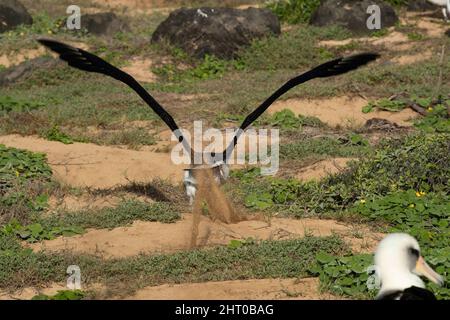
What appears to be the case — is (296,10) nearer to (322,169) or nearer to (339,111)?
(339,111)

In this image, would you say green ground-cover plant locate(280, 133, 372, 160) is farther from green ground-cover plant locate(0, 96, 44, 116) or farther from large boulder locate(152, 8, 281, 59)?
large boulder locate(152, 8, 281, 59)

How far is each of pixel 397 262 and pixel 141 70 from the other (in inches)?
378

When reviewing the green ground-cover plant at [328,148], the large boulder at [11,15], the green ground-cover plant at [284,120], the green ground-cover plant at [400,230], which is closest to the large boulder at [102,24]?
the large boulder at [11,15]

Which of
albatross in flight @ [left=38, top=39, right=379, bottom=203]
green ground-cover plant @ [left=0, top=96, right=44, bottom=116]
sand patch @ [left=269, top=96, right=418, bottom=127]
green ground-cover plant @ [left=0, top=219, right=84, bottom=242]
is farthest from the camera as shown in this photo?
green ground-cover plant @ [left=0, top=96, right=44, bottom=116]

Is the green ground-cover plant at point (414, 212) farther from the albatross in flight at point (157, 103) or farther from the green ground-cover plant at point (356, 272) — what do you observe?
the albatross in flight at point (157, 103)

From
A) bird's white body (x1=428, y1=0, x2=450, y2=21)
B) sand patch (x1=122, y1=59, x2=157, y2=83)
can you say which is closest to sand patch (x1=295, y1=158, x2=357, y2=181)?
sand patch (x1=122, y1=59, x2=157, y2=83)

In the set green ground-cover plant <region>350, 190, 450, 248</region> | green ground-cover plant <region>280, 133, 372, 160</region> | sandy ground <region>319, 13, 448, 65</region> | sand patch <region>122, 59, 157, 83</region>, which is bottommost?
green ground-cover plant <region>350, 190, 450, 248</region>

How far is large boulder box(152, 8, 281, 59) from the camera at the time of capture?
1412 centimetres

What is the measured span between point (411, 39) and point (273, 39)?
2163 millimetres

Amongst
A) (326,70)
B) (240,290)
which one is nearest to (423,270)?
(240,290)

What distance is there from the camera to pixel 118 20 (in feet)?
51.5

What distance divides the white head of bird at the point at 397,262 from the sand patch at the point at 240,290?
906mm

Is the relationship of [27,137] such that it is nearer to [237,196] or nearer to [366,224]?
[237,196]

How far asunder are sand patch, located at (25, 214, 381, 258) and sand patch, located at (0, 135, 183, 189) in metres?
1.33
